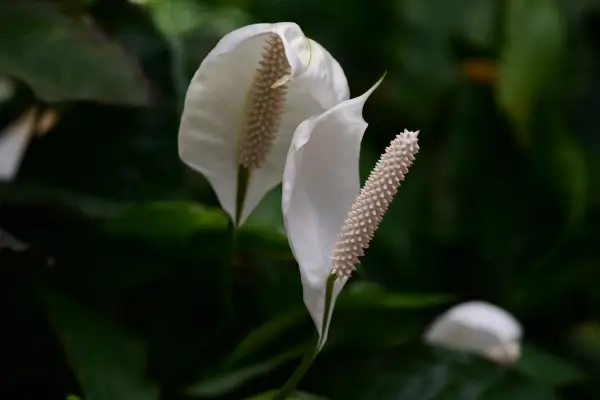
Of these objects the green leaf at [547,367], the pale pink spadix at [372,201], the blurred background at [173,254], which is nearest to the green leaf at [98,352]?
the blurred background at [173,254]

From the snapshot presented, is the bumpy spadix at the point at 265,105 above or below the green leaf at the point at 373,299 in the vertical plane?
above

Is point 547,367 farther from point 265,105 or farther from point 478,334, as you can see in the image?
point 265,105

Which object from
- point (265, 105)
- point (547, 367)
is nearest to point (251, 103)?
point (265, 105)

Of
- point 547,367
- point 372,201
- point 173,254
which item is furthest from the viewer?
point 547,367

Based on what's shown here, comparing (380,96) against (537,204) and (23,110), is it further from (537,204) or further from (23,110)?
(23,110)

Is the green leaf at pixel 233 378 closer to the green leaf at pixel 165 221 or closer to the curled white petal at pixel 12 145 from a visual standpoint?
the green leaf at pixel 165 221

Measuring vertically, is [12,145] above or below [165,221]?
below

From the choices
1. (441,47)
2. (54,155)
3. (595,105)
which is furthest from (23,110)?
(595,105)
